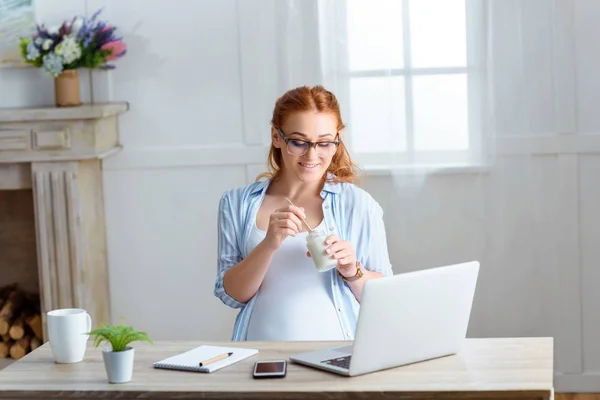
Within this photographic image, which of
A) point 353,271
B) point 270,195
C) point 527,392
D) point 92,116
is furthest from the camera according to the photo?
point 92,116

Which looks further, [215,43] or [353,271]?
[215,43]

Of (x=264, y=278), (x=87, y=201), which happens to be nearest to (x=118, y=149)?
(x=87, y=201)

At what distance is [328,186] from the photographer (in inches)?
103

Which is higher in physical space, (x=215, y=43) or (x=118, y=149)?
(x=215, y=43)

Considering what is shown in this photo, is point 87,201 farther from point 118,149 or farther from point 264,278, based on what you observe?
point 264,278

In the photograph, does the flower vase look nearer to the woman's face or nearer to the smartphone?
the woman's face

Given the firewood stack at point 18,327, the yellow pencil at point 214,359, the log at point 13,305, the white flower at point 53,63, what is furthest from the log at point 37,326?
the yellow pencil at point 214,359

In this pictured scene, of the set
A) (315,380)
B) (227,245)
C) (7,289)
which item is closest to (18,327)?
(7,289)

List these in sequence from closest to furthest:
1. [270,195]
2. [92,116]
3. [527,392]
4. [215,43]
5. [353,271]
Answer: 1. [527,392]
2. [353,271]
3. [270,195]
4. [92,116]
5. [215,43]

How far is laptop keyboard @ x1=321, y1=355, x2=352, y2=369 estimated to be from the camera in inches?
77.3

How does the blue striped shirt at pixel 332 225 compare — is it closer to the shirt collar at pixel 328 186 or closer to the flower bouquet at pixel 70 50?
the shirt collar at pixel 328 186

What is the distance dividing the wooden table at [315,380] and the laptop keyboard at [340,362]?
0.04 meters

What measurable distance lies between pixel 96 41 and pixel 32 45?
256 millimetres

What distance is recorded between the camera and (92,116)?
3666mm
